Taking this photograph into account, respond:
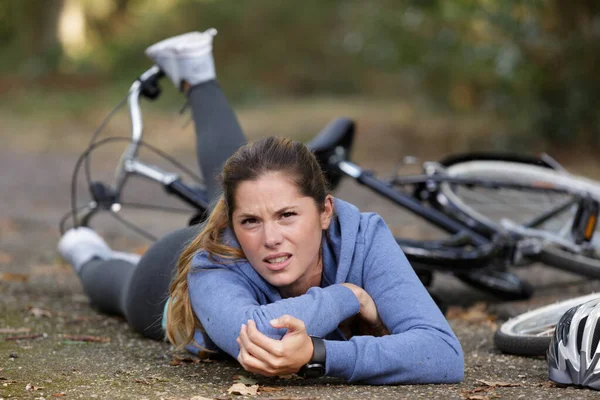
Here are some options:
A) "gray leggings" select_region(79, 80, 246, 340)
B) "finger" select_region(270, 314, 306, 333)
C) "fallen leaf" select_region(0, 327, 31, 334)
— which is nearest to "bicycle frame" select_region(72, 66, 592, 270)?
"gray leggings" select_region(79, 80, 246, 340)

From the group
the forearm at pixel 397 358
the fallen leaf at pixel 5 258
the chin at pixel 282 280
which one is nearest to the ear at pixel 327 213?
the chin at pixel 282 280

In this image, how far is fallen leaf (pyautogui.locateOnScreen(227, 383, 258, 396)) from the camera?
106 inches

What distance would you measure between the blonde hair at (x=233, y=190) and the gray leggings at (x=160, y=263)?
0.45 meters

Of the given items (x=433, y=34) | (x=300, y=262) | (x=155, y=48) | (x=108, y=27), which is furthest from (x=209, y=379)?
(x=108, y=27)

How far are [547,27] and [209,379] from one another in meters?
9.19

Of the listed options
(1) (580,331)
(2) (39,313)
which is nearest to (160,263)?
(2) (39,313)

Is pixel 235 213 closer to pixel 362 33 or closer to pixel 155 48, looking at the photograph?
pixel 155 48

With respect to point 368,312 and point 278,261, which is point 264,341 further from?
point 368,312

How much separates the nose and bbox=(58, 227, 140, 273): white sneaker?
1890 millimetres

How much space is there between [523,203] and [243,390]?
2862mm

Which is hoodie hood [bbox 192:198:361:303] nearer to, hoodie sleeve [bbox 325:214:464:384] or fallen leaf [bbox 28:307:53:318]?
hoodie sleeve [bbox 325:214:464:384]

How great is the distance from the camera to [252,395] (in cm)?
266

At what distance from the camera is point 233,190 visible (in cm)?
285

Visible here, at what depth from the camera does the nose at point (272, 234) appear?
9.05 feet
